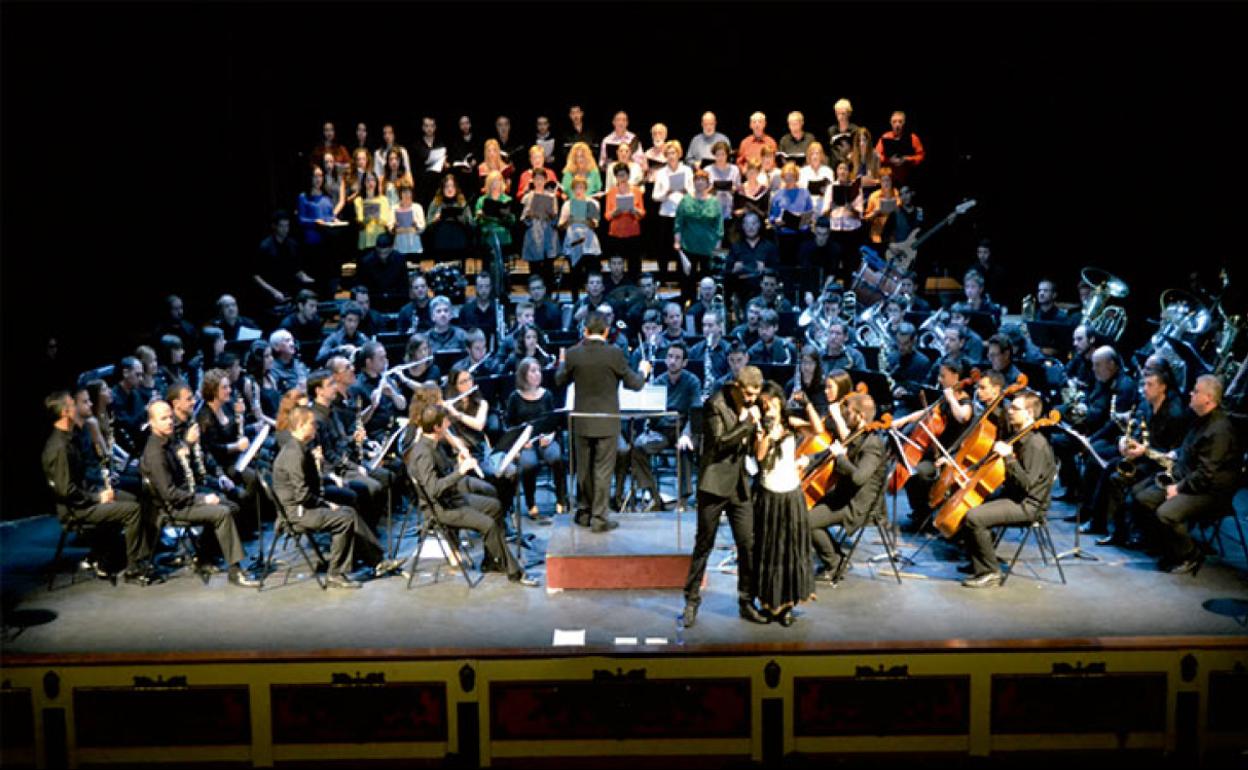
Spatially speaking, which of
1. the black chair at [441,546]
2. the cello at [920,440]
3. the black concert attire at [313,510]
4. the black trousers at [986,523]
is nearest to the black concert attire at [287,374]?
the black concert attire at [313,510]

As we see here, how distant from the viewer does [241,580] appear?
7.91 metres

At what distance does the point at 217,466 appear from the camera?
28.0 feet

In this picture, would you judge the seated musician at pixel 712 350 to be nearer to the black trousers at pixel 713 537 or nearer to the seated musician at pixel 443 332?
the seated musician at pixel 443 332

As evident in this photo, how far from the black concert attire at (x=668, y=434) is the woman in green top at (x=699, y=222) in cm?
321

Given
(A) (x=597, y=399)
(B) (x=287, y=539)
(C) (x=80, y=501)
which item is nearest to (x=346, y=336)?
(B) (x=287, y=539)

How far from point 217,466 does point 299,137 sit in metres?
6.64

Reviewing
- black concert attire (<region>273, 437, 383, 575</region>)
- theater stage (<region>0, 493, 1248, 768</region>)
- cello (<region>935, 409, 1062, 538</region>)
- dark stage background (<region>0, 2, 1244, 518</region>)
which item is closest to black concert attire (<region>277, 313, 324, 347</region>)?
dark stage background (<region>0, 2, 1244, 518</region>)

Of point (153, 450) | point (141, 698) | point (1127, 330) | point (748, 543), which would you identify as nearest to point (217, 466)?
point (153, 450)

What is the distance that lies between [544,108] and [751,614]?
907 cm

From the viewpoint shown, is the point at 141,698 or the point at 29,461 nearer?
the point at 141,698

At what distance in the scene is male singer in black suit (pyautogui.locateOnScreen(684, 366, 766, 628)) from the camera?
Result: 6.68 m

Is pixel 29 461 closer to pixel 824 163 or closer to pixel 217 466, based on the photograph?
pixel 217 466

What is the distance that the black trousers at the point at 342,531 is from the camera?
303 inches

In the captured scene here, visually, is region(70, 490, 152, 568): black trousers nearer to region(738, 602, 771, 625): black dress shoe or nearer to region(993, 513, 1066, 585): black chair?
region(738, 602, 771, 625): black dress shoe
